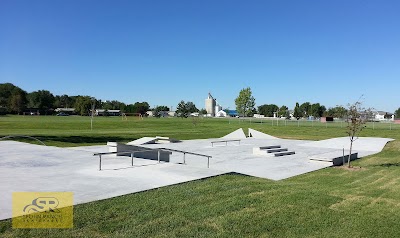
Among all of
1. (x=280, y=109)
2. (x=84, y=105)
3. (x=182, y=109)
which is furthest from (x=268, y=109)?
(x=84, y=105)

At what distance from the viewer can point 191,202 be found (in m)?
7.63

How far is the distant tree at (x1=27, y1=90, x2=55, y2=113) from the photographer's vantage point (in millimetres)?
124125

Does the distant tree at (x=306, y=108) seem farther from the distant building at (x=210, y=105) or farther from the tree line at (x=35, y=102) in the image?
the tree line at (x=35, y=102)

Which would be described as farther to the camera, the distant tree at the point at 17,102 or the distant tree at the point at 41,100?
the distant tree at the point at 41,100

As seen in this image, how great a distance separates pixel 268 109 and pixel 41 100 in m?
99.0

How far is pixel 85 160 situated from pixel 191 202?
24.2 feet

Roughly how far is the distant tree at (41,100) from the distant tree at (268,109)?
95.3 m

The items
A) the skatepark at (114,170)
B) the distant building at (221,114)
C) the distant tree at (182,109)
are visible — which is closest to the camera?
the skatepark at (114,170)

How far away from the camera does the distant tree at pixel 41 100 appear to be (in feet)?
407

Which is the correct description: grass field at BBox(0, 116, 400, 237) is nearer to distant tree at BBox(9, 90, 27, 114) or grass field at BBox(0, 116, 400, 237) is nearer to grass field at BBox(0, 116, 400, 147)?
grass field at BBox(0, 116, 400, 147)

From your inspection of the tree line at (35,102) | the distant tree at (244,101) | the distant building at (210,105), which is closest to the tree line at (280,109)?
the distant tree at (244,101)

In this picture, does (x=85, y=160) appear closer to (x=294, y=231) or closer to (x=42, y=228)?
(x=42, y=228)

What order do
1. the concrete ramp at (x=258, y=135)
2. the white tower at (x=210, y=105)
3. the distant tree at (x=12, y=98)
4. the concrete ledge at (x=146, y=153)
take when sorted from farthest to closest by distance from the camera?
the white tower at (x=210, y=105) → the distant tree at (x=12, y=98) → the concrete ramp at (x=258, y=135) → the concrete ledge at (x=146, y=153)

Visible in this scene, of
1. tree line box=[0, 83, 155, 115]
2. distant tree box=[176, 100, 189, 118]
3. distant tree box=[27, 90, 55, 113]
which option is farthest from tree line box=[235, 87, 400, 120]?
distant tree box=[27, 90, 55, 113]
